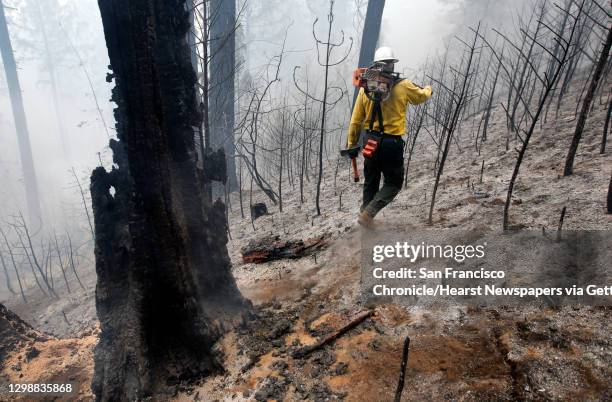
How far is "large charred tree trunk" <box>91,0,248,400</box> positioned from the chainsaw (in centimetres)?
197

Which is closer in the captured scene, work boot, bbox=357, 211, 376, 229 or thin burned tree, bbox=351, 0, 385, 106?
work boot, bbox=357, 211, 376, 229

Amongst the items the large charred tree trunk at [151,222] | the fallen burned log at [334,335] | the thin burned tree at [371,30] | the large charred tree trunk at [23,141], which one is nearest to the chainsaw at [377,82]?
the large charred tree trunk at [151,222]

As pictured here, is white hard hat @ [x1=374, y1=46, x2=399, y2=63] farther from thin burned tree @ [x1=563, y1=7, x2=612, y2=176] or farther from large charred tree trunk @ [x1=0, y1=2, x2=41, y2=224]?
large charred tree trunk @ [x1=0, y1=2, x2=41, y2=224]

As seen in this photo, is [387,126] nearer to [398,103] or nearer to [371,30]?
[398,103]

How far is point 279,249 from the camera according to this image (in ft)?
13.5

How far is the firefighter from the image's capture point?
380 cm

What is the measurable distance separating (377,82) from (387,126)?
1.63 feet

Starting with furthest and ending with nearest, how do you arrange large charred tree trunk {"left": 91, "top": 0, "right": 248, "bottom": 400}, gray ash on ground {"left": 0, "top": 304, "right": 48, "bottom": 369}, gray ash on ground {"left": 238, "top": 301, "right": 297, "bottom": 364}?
gray ash on ground {"left": 0, "top": 304, "right": 48, "bottom": 369} < gray ash on ground {"left": 238, "top": 301, "right": 297, "bottom": 364} < large charred tree trunk {"left": 91, "top": 0, "right": 248, "bottom": 400}

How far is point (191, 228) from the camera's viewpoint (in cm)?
277

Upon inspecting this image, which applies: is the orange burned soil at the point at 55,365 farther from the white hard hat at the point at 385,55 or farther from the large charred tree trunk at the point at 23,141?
the large charred tree trunk at the point at 23,141

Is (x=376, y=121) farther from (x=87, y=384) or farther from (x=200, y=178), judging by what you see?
(x=87, y=384)

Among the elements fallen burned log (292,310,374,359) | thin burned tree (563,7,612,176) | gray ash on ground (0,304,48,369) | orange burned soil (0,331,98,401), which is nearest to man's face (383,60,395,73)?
thin burned tree (563,7,612,176)

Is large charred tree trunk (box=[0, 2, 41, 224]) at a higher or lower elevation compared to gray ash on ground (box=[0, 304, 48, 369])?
higher

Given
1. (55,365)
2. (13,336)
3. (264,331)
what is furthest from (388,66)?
(13,336)
